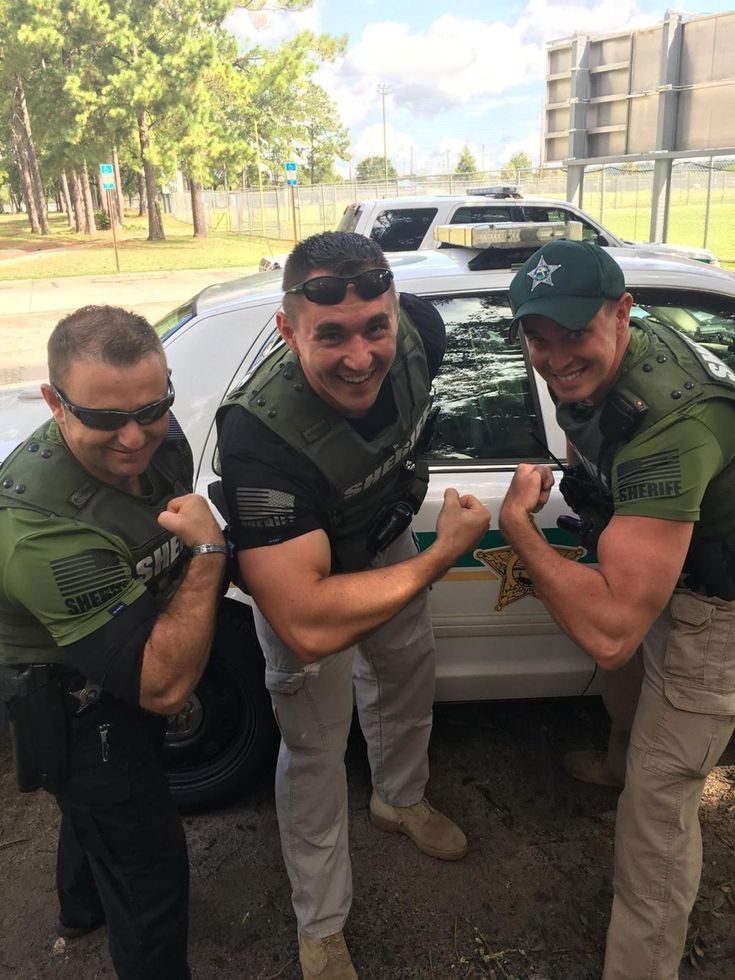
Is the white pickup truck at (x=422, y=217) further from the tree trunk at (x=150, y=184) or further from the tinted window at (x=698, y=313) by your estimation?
the tree trunk at (x=150, y=184)

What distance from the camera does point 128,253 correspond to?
92.7 feet

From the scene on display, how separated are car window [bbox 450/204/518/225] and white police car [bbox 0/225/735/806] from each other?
685cm

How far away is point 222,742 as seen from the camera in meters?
2.54

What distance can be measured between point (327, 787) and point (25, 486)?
3.57 ft

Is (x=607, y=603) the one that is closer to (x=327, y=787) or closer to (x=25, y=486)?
(x=327, y=787)

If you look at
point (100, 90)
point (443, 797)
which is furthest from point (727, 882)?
point (100, 90)

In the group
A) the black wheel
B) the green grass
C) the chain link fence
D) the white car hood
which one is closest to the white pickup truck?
the white car hood

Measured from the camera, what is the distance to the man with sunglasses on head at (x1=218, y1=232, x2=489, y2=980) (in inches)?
64.2

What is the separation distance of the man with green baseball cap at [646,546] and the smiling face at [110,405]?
0.78 metres

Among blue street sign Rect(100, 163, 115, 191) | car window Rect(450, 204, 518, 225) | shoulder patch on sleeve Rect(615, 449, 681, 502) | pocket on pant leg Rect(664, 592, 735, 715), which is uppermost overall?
blue street sign Rect(100, 163, 115, 191)

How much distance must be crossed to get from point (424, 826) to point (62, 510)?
158 cm

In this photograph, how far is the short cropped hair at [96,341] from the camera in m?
1.47

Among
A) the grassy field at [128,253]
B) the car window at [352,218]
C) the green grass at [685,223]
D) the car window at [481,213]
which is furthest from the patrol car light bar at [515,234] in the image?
the grassy field at [128,253]

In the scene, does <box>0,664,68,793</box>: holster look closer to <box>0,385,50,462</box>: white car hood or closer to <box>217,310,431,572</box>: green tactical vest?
<box>217,310,431,572</box>: green tactical vest
